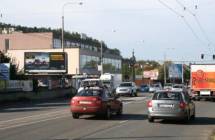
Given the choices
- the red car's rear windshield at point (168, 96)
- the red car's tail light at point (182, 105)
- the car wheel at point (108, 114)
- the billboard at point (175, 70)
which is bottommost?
the car wheel at point (108, 114)

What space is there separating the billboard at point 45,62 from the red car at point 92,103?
2053 inches

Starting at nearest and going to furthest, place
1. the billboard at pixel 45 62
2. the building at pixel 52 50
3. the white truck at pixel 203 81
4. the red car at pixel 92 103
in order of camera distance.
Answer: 1. the red car at pixel 92 103
2. the white truck at pixel 203 81
3. the billboard at pixel 45 62
4. the building at pixel 52 50

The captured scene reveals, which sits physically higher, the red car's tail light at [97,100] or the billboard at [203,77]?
the billboard at [203,77]

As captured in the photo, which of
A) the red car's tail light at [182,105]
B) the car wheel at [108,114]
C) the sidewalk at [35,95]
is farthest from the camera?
the sidewalk at [35,95]

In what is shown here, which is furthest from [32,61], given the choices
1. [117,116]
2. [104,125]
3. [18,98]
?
[104,125]

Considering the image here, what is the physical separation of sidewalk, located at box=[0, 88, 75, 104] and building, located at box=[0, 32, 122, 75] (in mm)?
39990

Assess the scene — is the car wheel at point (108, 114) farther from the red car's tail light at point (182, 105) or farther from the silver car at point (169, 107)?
the red car's tail light at point (182, 105)

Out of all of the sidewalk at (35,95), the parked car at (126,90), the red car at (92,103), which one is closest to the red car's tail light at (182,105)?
the red car at (92,103)

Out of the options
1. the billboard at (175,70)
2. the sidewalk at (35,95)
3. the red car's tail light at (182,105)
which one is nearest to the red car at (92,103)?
the red car's tail light at (182,105)

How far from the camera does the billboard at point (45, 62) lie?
81.5 m

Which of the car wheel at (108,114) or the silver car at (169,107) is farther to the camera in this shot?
the car wheel at (108,114)

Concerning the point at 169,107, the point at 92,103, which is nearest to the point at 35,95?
the point at 92,103

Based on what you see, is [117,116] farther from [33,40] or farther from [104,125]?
[33,40]

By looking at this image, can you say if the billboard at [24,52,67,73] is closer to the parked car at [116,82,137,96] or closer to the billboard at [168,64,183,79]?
the parked car at [116,82,137,96]
